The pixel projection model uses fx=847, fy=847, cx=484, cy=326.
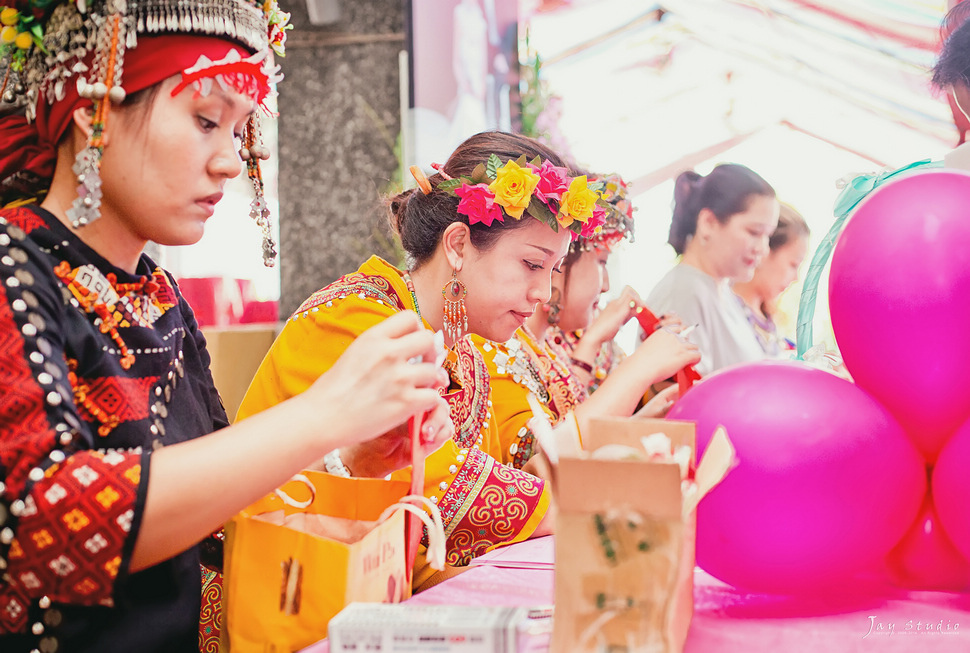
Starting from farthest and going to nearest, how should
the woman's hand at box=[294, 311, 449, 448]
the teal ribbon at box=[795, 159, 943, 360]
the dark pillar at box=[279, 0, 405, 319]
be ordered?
the dark pillar at box=[279, 0, 405, 319]
the teal ribbon at box=[795, 159, 943, 360]
the woman's hand at box=[294, 311, 449, 448]

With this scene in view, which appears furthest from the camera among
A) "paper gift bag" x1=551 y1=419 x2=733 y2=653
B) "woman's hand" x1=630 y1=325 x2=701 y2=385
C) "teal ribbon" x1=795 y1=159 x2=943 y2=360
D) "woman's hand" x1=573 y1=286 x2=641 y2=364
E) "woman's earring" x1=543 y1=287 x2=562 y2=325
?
"woman's earring" x1=543 y1=287 x2=562 y2=325

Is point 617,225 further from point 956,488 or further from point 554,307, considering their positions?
point 956,488

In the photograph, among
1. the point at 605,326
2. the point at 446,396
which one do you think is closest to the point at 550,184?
the point at 446,396

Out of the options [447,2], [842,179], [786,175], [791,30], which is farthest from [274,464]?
[791,30]

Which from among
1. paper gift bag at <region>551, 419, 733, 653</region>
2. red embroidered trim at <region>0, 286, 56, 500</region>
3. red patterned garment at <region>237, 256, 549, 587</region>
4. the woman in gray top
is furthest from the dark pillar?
paper gift bag at <region>551, 419, 733, 653</region>

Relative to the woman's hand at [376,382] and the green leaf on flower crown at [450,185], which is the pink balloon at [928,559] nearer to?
the woman's hand at [376,382]

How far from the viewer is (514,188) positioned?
1.63 meters

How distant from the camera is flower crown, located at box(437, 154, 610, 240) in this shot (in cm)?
162

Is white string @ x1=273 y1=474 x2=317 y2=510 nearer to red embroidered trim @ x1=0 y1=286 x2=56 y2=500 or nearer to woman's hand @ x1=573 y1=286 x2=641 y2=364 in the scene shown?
red embroidered trim @ x1=0 y1=286 x2=56 y2=500

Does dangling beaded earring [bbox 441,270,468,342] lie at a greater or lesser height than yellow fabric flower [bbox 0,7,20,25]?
lesser

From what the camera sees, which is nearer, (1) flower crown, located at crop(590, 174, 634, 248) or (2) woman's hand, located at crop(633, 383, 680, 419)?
(2) woman's hand, located at crop(633, 383, 680, 419)

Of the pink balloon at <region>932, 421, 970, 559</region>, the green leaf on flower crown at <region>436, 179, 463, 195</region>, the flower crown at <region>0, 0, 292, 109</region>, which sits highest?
the flower crown at <region>0, 0, 292, 109</region>

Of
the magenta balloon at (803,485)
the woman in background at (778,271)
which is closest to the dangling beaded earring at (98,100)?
the magenta balloon at (803,485)

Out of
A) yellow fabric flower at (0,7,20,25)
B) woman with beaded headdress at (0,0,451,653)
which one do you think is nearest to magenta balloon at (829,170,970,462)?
woman with beaded headdress at (0,0,451,653)
